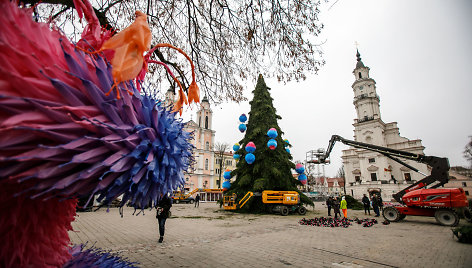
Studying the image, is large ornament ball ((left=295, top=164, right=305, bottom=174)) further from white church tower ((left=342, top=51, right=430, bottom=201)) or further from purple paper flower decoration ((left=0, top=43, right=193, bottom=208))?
white church tower ((left=342, top=51, right=430, bottom=201))

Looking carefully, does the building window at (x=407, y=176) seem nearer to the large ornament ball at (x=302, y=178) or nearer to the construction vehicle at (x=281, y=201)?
the construction vehicle at (x=281, y=201)

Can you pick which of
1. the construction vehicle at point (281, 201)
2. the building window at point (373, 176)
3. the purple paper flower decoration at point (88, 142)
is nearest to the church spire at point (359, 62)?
the building window at point (373, 176)

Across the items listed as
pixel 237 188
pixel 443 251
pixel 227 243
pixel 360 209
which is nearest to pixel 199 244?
pixel 227 243

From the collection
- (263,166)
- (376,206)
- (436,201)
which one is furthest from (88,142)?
(376,206)

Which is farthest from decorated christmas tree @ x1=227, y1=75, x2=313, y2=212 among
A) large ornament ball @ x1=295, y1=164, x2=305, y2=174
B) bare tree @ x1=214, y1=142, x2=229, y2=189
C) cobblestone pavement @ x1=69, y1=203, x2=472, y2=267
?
bare tree @ x1=214, y1=142, x2=229, y2=189

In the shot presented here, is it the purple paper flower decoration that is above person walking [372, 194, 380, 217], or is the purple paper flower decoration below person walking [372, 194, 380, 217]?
above

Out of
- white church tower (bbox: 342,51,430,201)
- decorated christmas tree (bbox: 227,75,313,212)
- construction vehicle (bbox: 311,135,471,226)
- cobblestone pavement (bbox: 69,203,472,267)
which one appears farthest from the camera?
white church tower (bbox: 342,51,430,201)

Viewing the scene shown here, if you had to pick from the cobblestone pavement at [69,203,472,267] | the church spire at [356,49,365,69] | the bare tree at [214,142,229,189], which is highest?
the church spire at [356,49,365,69]

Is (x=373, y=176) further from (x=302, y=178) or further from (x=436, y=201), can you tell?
(x=436, y=201)

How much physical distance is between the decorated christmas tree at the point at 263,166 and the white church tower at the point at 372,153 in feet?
121

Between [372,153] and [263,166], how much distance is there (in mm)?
41099

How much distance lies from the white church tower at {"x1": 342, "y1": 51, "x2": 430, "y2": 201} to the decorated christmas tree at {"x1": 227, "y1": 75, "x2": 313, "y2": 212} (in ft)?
121

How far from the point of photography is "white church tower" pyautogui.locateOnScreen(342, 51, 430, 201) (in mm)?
43219

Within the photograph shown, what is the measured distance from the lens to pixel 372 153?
151ft
